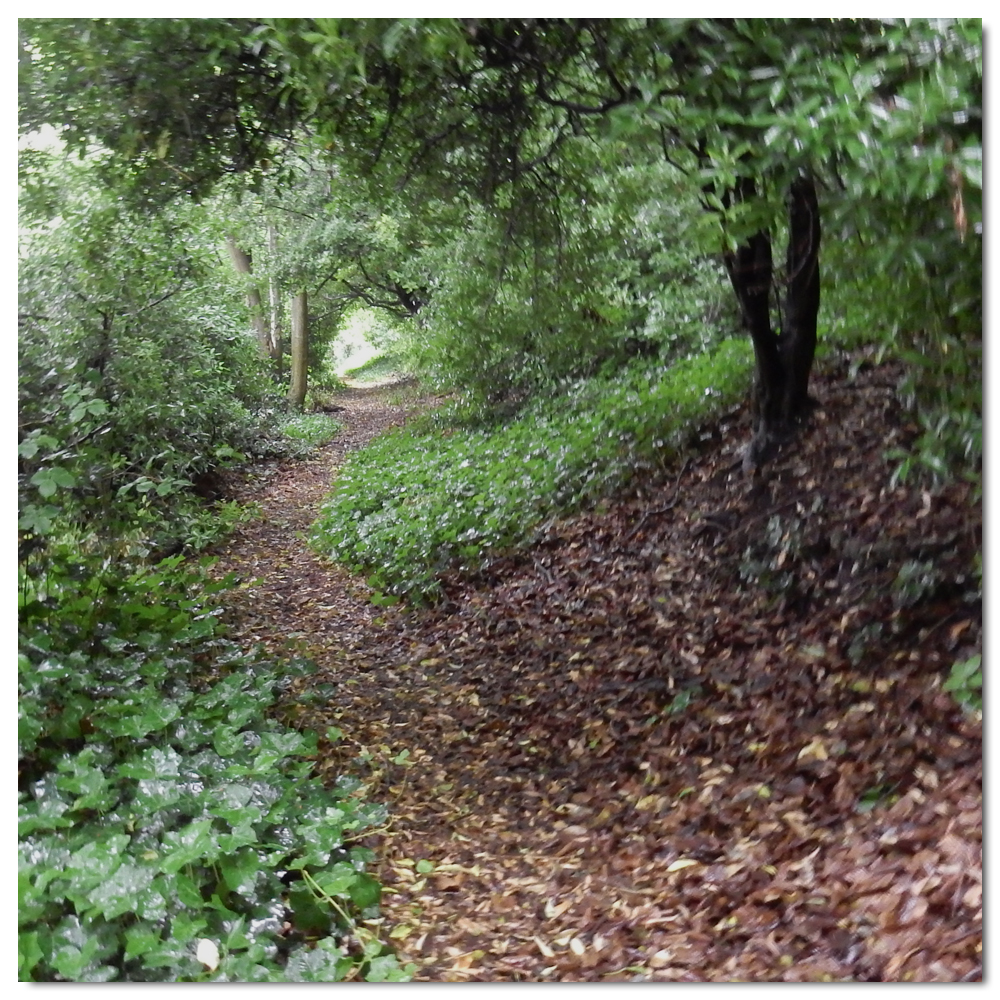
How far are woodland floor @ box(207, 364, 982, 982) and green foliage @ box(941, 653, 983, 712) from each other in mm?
61

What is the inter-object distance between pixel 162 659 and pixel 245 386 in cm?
936

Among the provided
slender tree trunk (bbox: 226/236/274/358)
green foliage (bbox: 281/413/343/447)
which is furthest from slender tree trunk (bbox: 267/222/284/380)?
green foliage (bbox: 281/413/343/447)

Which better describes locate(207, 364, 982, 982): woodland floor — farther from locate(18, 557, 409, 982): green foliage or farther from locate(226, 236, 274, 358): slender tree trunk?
locate(226, 236, 274, 358): slender tree trunk

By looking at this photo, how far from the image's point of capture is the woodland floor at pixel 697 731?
2.71 meters

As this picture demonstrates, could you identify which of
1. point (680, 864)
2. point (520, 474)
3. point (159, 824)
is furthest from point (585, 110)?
point (520, 474)

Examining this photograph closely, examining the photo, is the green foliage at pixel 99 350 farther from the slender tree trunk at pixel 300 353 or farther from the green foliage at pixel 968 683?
the slender tree trunk at pixel 300 353

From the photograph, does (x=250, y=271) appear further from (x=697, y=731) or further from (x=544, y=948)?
(x=544, y=948)

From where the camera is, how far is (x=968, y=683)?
10.3ft

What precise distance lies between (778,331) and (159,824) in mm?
4627

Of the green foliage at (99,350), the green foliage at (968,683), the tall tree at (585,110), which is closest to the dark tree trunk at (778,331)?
the tall tree at (585,110)

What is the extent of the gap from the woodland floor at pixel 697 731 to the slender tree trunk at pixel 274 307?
11.5 meters

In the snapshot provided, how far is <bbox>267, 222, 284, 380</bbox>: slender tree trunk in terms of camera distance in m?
17.0
